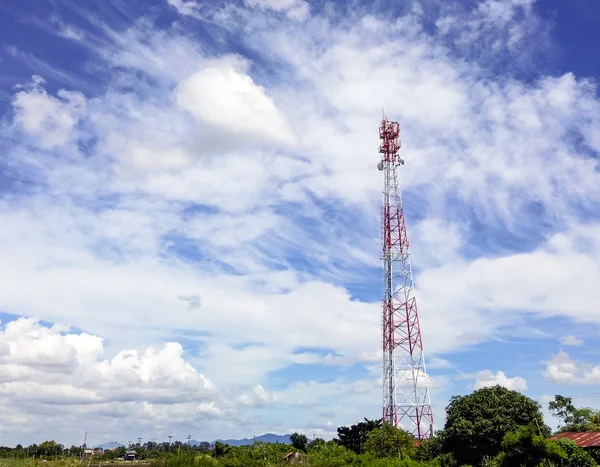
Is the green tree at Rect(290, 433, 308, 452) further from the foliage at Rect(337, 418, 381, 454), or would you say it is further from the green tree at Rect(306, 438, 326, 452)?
the foliage at Rect(337, 418, 381, 454)

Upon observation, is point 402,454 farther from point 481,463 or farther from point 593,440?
point 593,440

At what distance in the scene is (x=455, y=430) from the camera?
44.4 meters

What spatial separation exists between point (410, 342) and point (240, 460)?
69.1ft

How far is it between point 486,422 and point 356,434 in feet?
91.0

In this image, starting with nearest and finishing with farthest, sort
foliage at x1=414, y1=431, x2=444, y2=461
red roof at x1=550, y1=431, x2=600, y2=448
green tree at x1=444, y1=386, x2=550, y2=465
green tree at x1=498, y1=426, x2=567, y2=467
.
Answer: green tree at x1=498, y1=426, x2=567, y2=467
red roof at x1=550, y1=431, x2=600, y2=448
green tree at x1=444, y1=386, x2=550, y2=465
foliage at x1=414, y1=431, x2=444, y2=461

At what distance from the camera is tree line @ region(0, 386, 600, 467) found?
31031mm

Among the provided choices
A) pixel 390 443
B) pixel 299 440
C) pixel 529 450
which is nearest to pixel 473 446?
pixel 390 443

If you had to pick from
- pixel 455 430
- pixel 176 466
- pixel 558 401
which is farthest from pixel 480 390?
pixel 176 466

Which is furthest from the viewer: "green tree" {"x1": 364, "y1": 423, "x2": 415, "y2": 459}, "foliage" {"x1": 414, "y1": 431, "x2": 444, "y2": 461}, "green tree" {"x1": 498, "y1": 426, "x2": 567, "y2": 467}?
"green tree" {"x1": 364, "y1": 423, "x2": 415, "y2": 459}

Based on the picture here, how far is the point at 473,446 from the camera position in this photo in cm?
4366

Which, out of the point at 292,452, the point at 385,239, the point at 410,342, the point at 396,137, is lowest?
the point at 292,452

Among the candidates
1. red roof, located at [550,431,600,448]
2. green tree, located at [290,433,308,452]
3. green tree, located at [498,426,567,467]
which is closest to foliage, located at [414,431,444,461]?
red roof, located at [550,431,600,448]

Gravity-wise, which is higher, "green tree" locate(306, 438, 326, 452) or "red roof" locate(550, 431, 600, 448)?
"red roof" locate(550, 431, 600, 448)

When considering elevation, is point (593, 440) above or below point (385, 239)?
below
